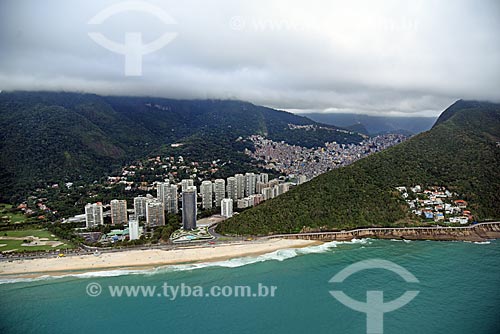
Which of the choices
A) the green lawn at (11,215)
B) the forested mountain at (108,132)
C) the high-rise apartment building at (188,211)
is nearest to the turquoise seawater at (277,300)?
the high-rise apartment building at (188,211)

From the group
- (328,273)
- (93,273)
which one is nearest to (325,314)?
(328,273)

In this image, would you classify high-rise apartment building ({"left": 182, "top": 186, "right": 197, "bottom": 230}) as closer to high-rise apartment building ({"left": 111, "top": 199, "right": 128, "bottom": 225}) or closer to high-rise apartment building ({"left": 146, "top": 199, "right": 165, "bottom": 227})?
high-rise apartment building ({"left": 146, "top": 199, "right": 165, "bottom": 227})

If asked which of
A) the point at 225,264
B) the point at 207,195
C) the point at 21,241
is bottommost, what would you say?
the point at 225,264

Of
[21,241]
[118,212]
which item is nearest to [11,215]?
[21,241]

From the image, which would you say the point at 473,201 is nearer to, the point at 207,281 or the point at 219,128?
the point at 207,281

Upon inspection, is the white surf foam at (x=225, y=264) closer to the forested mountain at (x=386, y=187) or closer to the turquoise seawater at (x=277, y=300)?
the turquoise seawater at (x=277, y=300)

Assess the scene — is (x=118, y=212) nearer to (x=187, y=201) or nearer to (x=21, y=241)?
(x=187, y=201)
